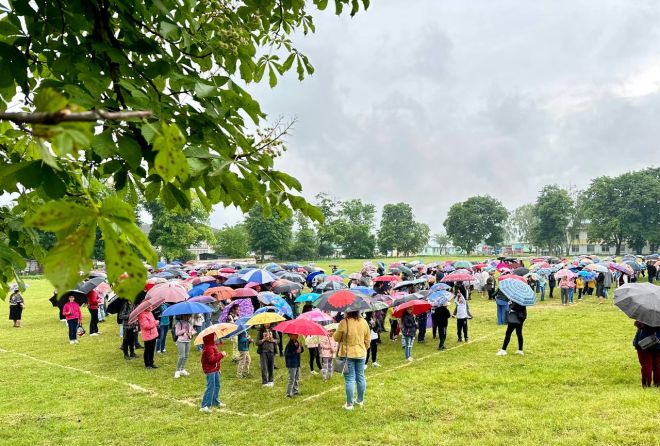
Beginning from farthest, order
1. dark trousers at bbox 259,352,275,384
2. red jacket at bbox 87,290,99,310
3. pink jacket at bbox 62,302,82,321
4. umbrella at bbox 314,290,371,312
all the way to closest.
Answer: red jacket at bbox 87,290,99,310
pink jacket at bbox 62,302,82,321
dark trousers at bbox 259,352,275,384
umbrella at bbox 314,290,371,312

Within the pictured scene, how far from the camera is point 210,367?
7953mm

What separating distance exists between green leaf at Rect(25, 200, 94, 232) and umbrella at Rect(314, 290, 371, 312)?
7091mm

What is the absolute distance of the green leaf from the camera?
118 centimetres

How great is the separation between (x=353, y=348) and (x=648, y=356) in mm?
5370

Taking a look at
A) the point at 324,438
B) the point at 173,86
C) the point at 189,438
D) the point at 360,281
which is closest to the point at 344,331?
the point at 324,438

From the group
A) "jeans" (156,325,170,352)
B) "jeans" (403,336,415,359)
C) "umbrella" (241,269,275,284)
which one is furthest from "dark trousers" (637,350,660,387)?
"jeans" (156,325,170,352)

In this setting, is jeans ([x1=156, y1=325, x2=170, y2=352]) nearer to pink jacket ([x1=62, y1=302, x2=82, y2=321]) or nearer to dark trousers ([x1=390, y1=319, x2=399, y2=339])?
pink jacket ([x1=62, y1=302, x2=82, y2=321])

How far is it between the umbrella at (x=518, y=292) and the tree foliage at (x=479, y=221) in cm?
9173

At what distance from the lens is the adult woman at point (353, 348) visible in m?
7.70

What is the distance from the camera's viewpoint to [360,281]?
1766 cm

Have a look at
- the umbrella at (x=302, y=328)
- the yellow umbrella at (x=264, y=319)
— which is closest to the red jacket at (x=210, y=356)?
the yellow umbrella at (x=264, y=319)

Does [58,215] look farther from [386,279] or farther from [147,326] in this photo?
[386,279]

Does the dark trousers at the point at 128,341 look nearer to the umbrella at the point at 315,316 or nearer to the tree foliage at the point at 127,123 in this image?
the umbrella at the point at 315,316

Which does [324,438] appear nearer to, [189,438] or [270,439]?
[270,439]
